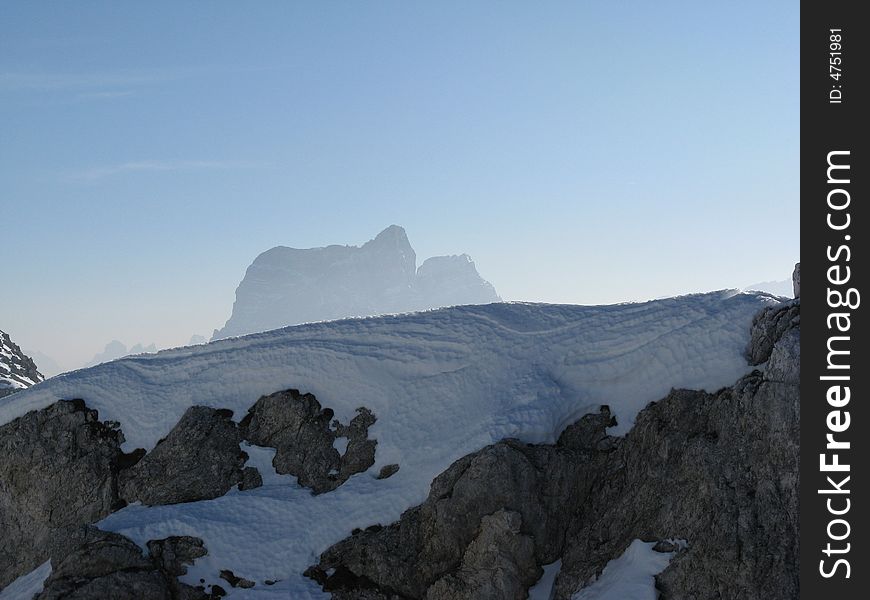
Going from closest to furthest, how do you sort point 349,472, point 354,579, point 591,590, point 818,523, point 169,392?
point 818,523 → point 591,590 → point 354,579 → point 349,472 → point 169,392

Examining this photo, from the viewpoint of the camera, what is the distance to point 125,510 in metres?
30.2

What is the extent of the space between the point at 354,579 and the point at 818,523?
47.8 feet

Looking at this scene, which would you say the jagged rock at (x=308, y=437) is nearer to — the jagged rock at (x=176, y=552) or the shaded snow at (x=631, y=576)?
the jagged rock at (x=176, y=552)

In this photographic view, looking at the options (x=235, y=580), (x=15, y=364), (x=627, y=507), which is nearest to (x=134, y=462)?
(x=235, y=580)

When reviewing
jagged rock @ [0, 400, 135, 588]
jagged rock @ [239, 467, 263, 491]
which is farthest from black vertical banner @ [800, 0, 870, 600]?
jagged rock @ [0, 400, 135, 588]

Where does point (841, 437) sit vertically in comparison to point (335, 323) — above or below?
below

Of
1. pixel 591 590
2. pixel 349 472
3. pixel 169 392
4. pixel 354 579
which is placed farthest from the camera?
pixel 169 392

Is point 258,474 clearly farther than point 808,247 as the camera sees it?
Yes

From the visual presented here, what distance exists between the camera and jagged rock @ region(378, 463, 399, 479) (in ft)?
92.9

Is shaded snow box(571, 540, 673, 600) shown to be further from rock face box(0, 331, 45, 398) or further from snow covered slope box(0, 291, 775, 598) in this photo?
rock face box(0, 331, 45, 398)

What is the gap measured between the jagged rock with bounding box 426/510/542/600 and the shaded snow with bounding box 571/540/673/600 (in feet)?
5.94

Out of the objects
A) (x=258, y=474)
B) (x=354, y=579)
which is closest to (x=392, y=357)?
(x=258, y=474)

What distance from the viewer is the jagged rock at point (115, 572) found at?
2412 cm

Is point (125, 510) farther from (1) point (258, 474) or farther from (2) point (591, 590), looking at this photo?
(2) point (591, 590)
